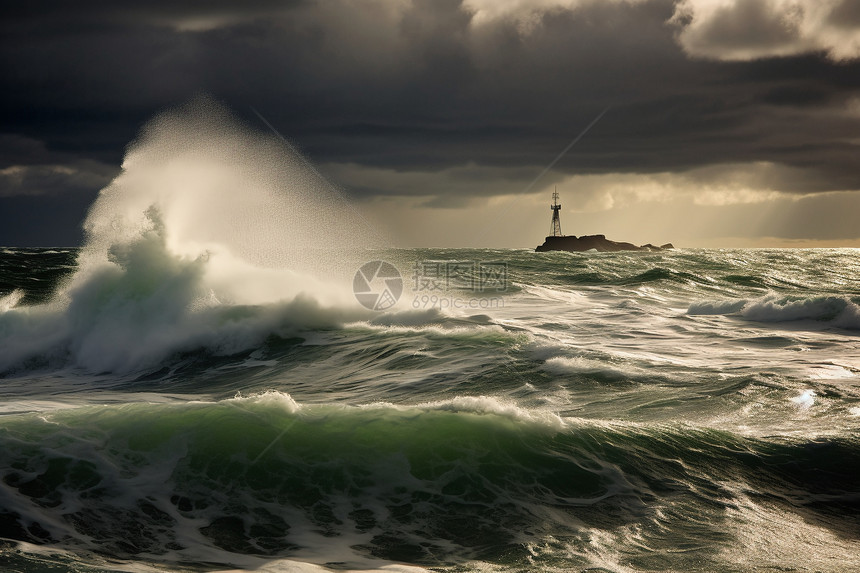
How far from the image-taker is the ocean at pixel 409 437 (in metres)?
5.89

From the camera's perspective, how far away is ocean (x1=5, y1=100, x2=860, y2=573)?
589cm

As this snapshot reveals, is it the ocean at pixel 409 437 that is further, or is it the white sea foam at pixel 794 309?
the white sea foam at pixel 794 309

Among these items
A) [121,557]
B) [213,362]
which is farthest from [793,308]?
[121,557]

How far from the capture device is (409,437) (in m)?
8.14

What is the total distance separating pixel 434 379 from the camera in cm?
1262

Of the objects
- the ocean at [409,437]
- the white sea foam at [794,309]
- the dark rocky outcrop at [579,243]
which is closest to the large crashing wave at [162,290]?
the ocean at [409,437]

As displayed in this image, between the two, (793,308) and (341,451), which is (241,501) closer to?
(341,451)

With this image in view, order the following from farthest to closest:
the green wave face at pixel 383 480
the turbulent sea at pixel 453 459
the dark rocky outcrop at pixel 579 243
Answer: the dark rocky outcrop at pixel 579 243
the green wave face at pixel 383 480
the turbulent sea at pixel 453 459

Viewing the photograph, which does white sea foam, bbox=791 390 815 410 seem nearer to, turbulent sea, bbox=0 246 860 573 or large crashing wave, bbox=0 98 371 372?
turbulent sea, bbox=0 246 860 573

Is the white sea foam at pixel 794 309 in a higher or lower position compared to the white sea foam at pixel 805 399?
higher

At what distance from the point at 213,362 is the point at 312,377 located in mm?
3396

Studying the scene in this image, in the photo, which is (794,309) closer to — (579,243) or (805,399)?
(805,399)

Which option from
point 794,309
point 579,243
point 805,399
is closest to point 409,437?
point 805,399

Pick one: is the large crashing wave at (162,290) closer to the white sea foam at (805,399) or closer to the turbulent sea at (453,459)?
the turbulent sea at (453,459)
